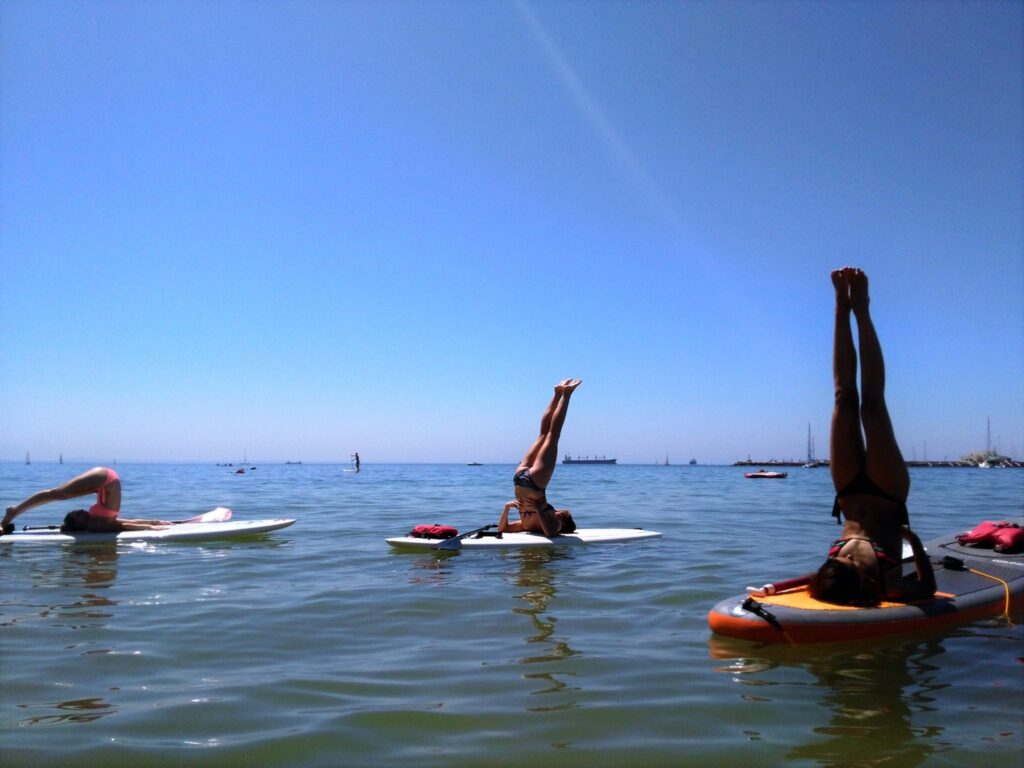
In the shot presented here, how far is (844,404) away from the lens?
6.26 meters

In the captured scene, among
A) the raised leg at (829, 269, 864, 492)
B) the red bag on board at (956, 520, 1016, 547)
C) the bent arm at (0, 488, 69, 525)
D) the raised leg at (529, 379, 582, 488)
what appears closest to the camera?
the raised leg at (829, 269, 864, 492)

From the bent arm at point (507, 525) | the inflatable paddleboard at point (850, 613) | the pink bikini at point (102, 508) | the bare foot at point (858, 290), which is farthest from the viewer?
the pink bikini at point (102, 508)

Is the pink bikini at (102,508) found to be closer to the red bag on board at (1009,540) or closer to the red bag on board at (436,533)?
the red bag on board at (436,533)

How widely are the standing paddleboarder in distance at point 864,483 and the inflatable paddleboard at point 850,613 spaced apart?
182 mm

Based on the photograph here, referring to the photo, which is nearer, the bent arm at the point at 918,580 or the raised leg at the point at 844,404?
the bent arm at the point at 918,580

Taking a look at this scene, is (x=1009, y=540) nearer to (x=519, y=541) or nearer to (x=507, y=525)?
(x=519, y=541)

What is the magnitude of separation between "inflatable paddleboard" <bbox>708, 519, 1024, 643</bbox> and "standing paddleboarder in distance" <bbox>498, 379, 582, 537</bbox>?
5.14 m

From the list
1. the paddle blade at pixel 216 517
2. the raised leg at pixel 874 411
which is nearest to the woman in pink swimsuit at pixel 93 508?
the paddle blade at pixel 216 517

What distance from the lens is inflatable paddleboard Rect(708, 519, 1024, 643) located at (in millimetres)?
5008

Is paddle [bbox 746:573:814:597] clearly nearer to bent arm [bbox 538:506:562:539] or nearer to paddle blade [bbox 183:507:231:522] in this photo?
bent arm [bbox 538:506:562:539]

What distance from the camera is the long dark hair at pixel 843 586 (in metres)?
5.40

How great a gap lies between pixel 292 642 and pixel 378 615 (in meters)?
1.00

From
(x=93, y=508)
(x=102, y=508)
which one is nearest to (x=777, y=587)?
(x=102, y=508)

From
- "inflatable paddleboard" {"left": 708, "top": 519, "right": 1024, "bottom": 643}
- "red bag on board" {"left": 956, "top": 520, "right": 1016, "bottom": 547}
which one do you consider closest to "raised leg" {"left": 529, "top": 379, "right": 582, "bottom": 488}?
"red bag on board" {"left": 956, "top": 520, "right": 1016, "bottom": 547}
